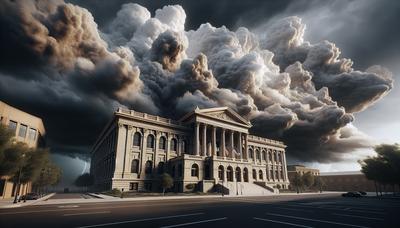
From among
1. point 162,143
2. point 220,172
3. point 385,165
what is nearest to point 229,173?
point 220,172

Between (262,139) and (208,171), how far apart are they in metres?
38.0

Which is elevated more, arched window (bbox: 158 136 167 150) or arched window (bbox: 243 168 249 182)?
arched window (bbox: 158 136 167 150)

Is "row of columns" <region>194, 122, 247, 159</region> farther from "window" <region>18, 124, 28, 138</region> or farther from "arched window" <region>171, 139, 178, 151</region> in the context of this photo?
"window" <region>18, 124, 28, 138</region>

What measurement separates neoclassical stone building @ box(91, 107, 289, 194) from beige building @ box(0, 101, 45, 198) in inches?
639

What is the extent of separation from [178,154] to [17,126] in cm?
3443

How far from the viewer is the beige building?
37.1 meters

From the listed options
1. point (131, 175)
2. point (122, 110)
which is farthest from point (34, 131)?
point (131, 175)

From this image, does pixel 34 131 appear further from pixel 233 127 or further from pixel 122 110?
pixel 233 127

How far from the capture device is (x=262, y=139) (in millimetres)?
85812

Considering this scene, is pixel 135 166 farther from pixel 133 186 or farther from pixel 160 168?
pixel 160 168

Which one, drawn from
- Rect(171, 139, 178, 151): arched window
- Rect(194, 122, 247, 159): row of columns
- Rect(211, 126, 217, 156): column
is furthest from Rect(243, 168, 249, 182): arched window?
Rect(171, 139, 178, 151): arched window

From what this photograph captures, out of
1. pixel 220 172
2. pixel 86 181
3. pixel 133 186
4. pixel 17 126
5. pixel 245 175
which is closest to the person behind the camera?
pixel 17 126

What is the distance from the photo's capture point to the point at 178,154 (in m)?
59.9

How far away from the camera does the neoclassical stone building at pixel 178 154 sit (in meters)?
50.2
